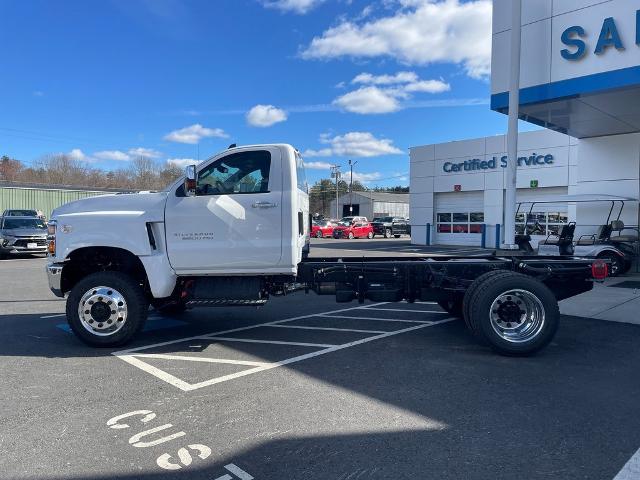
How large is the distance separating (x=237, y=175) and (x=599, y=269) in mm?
4775

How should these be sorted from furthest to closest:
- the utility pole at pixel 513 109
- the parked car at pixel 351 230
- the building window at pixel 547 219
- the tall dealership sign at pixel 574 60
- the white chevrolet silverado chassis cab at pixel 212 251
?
the parked car at pixel 351 230
the building window at pixel 547 219
the utility pole at pixel 513 109
the tall dealership sign at pixel 574 60
the white chevrolet silverado chassis cab at pixel 212 251

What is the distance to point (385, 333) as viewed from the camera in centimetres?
699

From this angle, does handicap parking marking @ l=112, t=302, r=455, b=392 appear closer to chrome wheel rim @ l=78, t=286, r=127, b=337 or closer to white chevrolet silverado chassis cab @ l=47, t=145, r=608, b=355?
chrome wheel rim @ l=78, t=286, r=127, b=337

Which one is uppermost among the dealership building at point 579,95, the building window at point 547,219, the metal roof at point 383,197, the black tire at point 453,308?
the metal roof at point 383,197

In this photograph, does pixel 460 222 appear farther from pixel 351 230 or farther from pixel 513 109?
pixel 513 109

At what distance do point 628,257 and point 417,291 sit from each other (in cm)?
968

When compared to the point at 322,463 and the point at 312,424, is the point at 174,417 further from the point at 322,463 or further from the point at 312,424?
the point at 322,463

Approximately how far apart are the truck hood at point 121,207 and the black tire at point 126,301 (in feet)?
2.64

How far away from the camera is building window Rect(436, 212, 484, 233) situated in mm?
28078

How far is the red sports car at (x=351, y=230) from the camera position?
3947 cm

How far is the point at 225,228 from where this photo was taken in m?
5.98

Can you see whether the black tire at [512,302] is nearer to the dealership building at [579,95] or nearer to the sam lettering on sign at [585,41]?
the dealership building at [579,95]

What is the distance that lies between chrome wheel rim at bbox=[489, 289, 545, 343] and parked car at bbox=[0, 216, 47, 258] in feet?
63.4

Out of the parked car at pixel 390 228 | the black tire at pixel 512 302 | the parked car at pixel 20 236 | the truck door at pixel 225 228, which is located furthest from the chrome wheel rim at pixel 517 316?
the parked car at pixel 390 228
